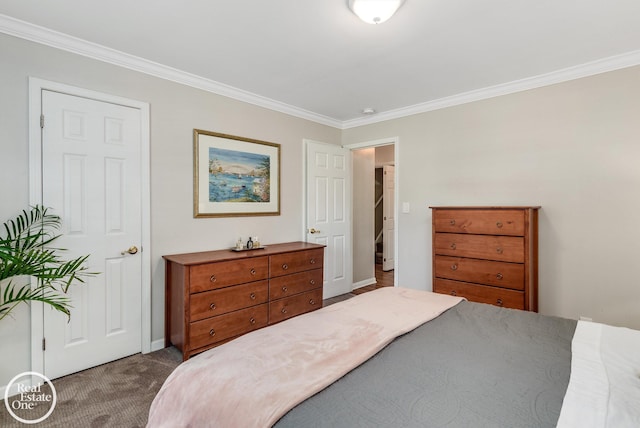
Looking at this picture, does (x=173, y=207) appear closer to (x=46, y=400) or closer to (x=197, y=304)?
(x=197, y=304)

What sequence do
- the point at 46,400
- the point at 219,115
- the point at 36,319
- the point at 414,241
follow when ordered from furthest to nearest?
the point at 414,241 → the point at 219,115 → the point at 36,319 → the point at 46,400

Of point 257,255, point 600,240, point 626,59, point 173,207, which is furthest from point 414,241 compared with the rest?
point 173,207

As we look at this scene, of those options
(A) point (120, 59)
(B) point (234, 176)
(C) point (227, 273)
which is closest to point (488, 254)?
(C) point (227, 273)

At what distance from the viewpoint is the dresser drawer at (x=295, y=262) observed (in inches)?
124

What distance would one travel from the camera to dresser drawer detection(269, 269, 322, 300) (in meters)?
3.14

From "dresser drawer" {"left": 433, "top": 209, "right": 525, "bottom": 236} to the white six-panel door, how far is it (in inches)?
112

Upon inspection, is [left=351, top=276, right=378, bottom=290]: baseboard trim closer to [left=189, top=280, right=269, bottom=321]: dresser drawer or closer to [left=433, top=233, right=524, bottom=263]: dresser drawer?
[left=433, top=233, right=524, bottom=263]: dresser drawer

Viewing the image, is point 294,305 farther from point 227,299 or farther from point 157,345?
point 157,345

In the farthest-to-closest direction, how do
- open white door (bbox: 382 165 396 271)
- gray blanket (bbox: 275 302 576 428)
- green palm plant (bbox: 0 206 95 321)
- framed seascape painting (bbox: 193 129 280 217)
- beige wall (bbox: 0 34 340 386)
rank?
open white door (bbox: 382 165 396 271) < framed seascape painting (bbox: 193 129 280 217) < beige wall (bbox: 0 34 340 386) < green palm plant (bbox: 0 206 95 321) < gray blanket (bbox: 275 302 576 428)

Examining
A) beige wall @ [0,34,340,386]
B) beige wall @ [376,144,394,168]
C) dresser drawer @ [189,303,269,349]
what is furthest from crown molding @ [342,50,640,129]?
dresser drawer @ [189,303,269,349]

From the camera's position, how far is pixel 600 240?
2670 mm

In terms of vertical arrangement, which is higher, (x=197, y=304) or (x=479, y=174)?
(x=479, y=174)

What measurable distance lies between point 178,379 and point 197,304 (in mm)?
1449

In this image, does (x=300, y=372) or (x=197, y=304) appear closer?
(x=300, y=372)
